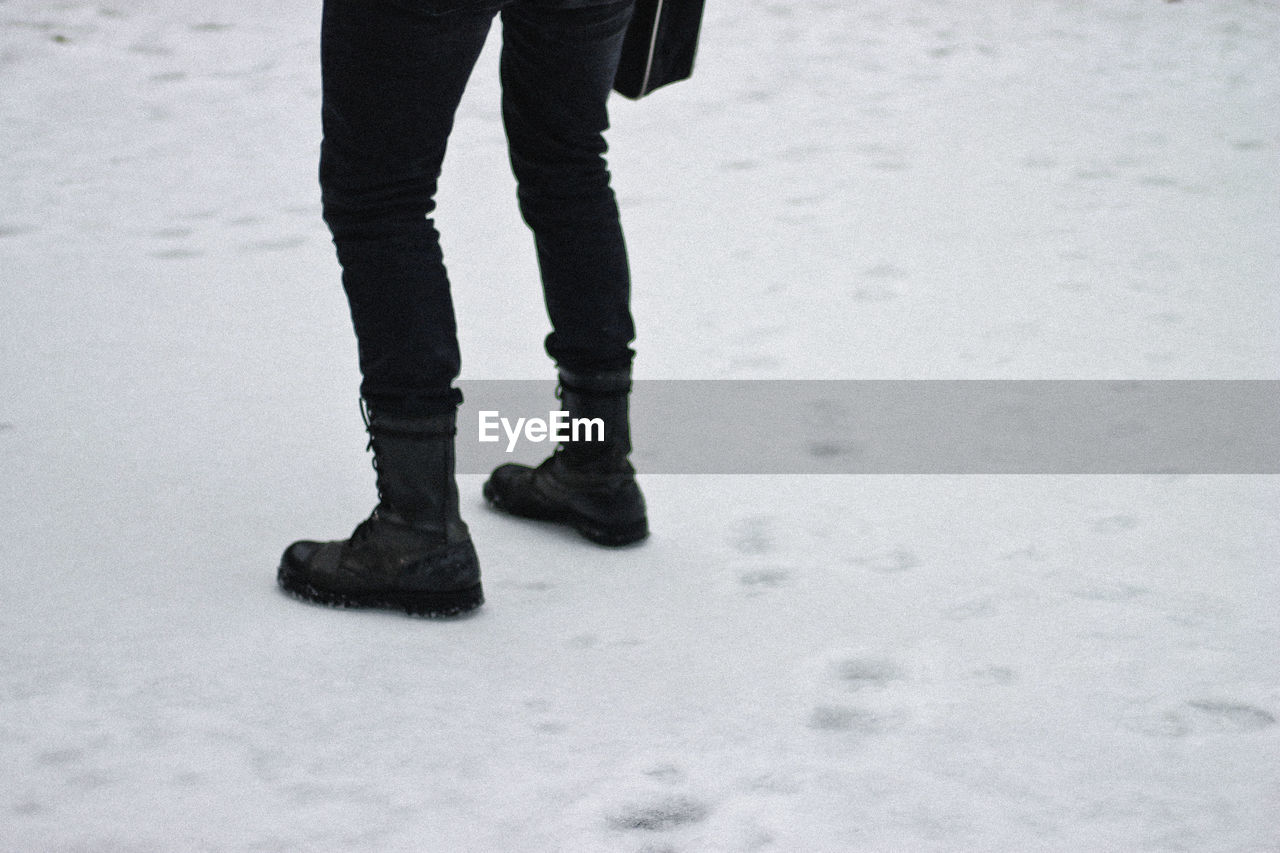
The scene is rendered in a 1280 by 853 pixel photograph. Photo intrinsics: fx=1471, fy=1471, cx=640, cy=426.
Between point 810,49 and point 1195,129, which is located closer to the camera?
point 1195,129

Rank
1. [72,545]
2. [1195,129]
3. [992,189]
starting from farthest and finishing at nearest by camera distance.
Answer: [1195,129] < [992,189] < [72,545]

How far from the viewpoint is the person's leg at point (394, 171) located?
1.49m

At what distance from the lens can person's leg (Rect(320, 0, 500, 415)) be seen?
4.90ft

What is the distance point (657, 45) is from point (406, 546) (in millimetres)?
703

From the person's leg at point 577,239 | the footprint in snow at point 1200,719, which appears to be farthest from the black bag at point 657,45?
the footprint in snow at point 1200,719

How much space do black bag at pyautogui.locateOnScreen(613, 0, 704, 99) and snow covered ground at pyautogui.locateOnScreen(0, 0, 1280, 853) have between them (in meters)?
0.62

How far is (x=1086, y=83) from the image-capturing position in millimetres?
4441

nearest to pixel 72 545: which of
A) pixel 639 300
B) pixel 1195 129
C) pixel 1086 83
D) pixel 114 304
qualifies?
pixel 114 304

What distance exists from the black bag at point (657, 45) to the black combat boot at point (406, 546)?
515 mm

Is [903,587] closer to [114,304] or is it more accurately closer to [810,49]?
[114,304]

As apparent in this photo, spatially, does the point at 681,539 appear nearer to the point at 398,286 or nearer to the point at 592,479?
the point at 592,479

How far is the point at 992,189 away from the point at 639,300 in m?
1.09

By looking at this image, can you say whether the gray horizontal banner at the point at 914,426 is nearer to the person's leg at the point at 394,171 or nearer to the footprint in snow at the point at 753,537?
the footprint in snow at the point at 753,537

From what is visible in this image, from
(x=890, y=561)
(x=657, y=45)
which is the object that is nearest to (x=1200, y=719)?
(x=890, y=561)
